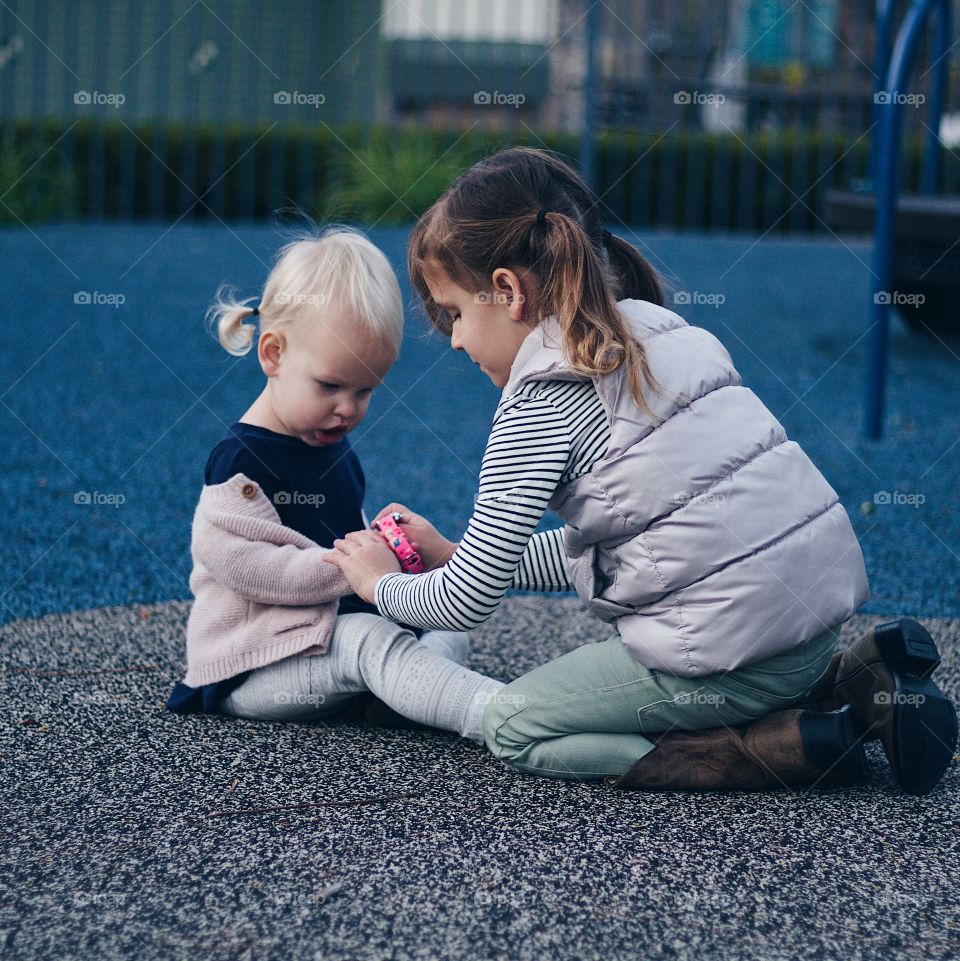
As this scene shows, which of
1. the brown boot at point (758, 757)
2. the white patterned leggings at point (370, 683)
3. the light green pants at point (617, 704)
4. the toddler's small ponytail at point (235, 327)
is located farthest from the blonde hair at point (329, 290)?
the brown boot at point (758, 757)

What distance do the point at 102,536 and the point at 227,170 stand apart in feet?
23.8

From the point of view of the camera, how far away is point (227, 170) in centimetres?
990

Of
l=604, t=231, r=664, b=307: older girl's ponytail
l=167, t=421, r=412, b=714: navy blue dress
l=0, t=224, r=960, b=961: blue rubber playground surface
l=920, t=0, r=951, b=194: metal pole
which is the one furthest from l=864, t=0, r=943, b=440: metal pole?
l=167, t=421, r=412, b=714: navy blue dress

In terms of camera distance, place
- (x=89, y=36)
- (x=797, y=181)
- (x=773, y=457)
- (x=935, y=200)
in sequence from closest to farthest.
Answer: (x=773, y=457) → (x=935, y=200) → (x=797, y=181) → (x=89, y=36)

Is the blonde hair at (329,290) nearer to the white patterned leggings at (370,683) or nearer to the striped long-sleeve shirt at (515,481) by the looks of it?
the striped long-sleeve shirt at (515,481)

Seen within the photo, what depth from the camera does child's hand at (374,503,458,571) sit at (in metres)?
2.05

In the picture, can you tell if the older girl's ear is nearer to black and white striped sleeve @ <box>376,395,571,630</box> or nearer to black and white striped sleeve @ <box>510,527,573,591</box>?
black and white striped sleeve @ <box>376,395,571,630</box>

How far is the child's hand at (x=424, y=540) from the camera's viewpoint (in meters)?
2.05

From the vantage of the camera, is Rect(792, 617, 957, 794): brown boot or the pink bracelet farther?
the pink bracelet

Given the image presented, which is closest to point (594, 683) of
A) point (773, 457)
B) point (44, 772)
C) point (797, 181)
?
point (773, 457)

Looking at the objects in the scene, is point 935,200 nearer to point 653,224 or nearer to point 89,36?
point 653,224

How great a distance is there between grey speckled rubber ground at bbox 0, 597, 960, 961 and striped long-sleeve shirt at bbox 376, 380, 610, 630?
0.94 feet

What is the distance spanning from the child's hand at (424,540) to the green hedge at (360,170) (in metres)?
7.41

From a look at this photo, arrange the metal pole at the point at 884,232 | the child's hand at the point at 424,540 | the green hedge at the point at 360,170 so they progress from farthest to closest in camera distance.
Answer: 1. the green hedge at the point at 360,170
2. the metal pole at the point at 884,232
3. the child's hand at the point at 424,540
